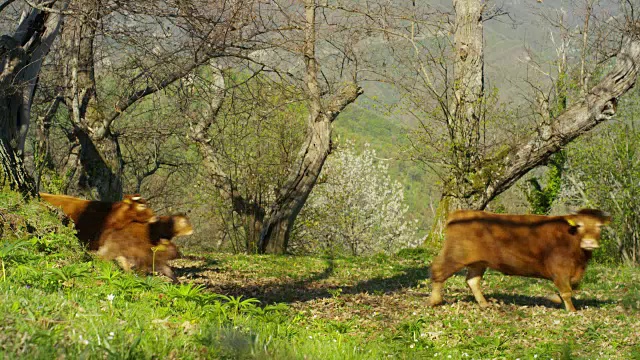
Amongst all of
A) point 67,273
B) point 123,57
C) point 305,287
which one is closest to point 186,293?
point 67,273

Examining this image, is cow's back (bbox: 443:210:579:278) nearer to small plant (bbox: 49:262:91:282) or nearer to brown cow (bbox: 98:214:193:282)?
brown cow (bbox: 98:214:193:282)

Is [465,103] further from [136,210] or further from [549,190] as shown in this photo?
[136,210]

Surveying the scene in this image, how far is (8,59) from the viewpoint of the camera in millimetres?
10797

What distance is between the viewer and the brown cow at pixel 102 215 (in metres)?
9.88

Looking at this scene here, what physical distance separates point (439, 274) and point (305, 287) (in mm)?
3468

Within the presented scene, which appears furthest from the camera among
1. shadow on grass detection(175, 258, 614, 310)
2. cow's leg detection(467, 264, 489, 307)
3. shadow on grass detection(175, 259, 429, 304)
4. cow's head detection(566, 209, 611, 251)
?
shadow on grass detection(175, 259, 429, 304)

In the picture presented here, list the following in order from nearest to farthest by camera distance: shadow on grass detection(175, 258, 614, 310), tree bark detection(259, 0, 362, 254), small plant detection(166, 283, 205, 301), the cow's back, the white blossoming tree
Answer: small plant detection(166, 283, 205, 301) < the cow's back < shadow on grass detection(175, 258, 614, 310) < tree bark detection(259, 0, 362, 254) < the white blossoming tree

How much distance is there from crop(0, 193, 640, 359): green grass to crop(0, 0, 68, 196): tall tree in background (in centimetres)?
71

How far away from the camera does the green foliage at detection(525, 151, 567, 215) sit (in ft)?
98.3

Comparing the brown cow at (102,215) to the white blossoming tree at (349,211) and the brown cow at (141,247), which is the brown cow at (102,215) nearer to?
the brown cow at (141,247)

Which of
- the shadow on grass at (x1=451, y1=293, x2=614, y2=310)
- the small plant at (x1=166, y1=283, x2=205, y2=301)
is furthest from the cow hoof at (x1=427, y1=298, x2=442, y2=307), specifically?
the small plant at (x1=166, y1=283, x2=205, y2=301)

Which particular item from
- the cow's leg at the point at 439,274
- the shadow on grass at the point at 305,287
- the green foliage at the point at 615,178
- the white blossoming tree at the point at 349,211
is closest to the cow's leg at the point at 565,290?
the cow's leg at the point at 439,274

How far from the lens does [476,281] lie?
10.8 metres

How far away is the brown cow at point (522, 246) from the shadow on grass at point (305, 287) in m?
2.02
